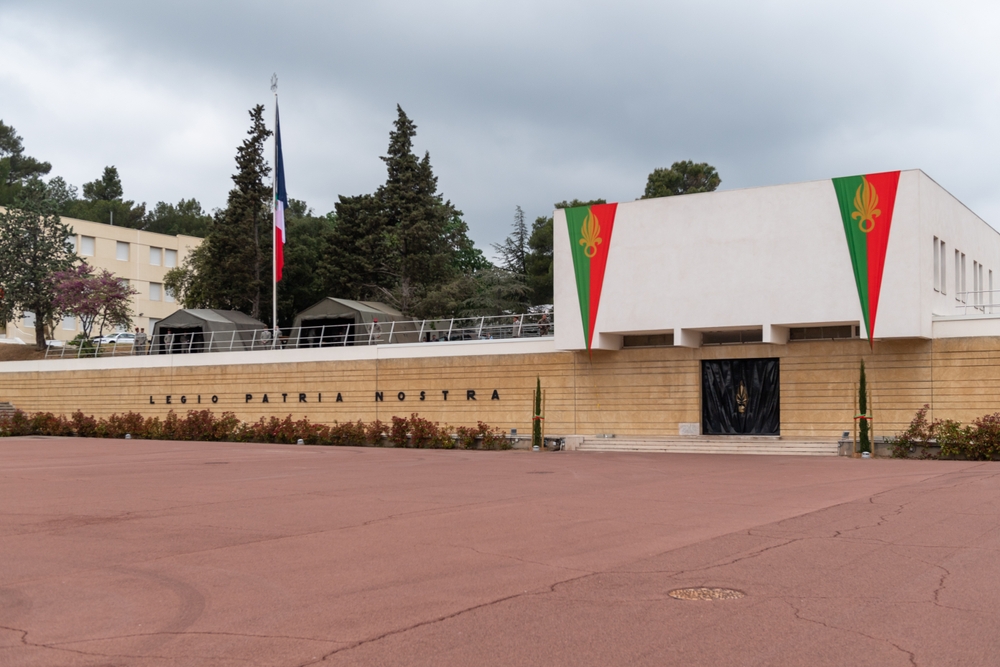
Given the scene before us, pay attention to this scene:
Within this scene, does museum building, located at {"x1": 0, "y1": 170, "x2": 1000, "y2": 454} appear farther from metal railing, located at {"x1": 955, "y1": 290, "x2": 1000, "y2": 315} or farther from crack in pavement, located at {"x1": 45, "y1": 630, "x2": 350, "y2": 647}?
crack in pavement, located at {"x1": 45, "y1": 630, "x2": 350, "y2": 647}

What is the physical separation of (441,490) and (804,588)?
383 inches

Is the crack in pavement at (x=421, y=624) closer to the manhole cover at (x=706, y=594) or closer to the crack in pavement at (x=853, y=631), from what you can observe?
the manhole cover at (x=706, y=594)

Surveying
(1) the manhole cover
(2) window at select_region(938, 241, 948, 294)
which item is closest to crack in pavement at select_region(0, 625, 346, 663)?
(1) the manhole cover

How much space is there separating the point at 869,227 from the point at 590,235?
8.91 metres

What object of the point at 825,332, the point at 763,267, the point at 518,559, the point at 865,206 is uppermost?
the point at 865,206

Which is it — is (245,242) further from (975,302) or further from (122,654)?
(122,654)

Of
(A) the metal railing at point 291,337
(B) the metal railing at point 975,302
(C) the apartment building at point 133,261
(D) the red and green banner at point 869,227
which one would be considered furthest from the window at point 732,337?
(C) the apartment building at point 133,261

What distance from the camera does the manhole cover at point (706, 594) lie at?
24.8 ft

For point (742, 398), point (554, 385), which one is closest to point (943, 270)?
point (742, 398)

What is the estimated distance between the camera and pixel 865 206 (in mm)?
27672

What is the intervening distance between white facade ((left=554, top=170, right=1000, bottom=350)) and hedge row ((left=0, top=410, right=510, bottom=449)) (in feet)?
16.5

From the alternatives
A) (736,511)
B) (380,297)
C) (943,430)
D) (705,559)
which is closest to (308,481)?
(736,511)

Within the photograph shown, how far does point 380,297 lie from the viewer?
5406cm

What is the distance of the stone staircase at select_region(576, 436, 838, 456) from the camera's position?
93.6 ft
